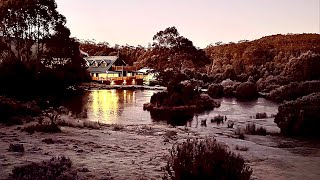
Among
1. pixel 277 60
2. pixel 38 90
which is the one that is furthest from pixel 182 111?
pixel 277 60

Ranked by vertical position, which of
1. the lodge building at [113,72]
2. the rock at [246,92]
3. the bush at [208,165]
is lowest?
the bush at [208,165]

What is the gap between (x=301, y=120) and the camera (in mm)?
18328

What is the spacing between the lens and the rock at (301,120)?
719 inches

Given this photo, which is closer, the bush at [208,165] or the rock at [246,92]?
the bush at [208,165]

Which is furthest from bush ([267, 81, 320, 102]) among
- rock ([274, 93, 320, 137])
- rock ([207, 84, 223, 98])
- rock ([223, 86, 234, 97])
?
rock ([274, 93, 320, 137])

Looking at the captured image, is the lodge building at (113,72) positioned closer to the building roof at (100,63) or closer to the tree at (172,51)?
the building roof at (100,63)

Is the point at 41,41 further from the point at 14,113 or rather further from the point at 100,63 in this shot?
the point at 100,63

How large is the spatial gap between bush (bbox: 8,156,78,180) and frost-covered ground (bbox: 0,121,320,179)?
32 centimetres

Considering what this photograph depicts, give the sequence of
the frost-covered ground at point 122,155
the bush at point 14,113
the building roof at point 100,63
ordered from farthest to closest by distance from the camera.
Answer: the building roof at point 100,63
the bush at point 14,113
the frost-covered ground at point 122,155

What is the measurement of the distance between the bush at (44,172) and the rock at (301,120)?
1384cm

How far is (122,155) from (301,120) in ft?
38.0

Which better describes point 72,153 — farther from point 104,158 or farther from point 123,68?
point 123,68

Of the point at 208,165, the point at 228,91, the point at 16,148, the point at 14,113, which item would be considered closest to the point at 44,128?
the point at 16,148

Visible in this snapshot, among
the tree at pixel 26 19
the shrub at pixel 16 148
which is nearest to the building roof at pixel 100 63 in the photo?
the tree at pixel 26 19
